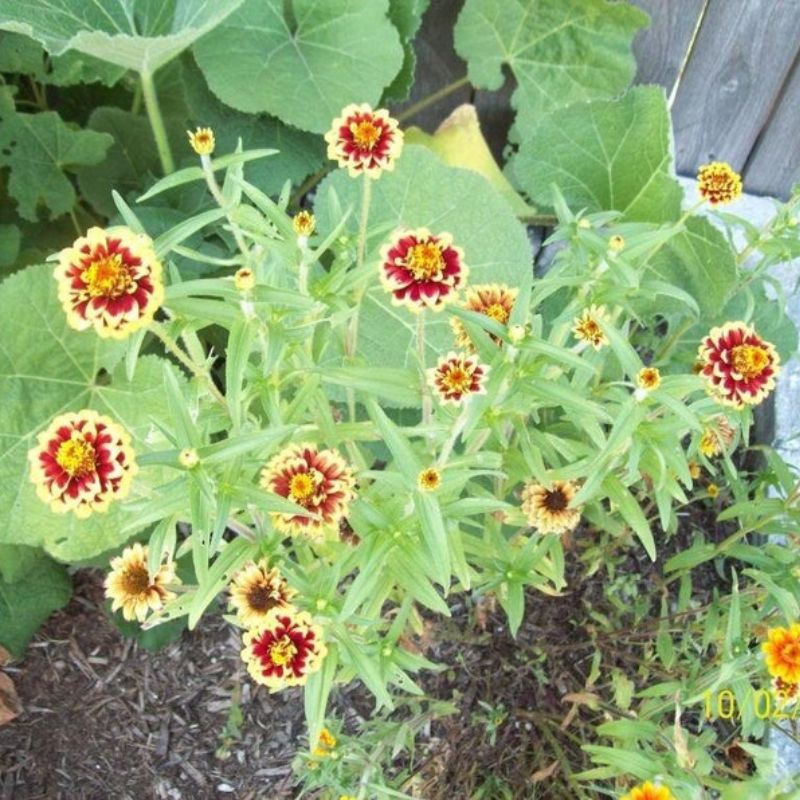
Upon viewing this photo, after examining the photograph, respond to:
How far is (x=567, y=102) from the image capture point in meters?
1.94

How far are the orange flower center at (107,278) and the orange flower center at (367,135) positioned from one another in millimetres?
333

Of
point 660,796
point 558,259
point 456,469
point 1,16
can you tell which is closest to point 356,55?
point 1,16

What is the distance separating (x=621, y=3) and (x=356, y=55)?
0.53m

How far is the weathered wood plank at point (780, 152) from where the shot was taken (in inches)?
80.2

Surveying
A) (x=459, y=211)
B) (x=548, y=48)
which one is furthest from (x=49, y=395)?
(x=548, y=48)

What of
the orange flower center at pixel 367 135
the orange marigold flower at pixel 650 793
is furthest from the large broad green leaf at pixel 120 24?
the orange marigold flower at pixel 650 793

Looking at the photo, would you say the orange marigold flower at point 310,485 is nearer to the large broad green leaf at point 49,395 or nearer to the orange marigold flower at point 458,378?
the orange marigold flower at point 458,378

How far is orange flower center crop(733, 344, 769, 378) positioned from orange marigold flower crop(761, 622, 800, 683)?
362 millimetres

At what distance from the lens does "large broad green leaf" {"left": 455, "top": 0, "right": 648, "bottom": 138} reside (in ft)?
6.09

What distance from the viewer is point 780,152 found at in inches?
84.9

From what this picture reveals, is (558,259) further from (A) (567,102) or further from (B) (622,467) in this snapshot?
(A) (567,102)

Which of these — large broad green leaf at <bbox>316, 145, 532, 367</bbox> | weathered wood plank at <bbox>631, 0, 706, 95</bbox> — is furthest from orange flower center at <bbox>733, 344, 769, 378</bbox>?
weathered wood plank at <bbox>631, 0, 706, 95</bbox>

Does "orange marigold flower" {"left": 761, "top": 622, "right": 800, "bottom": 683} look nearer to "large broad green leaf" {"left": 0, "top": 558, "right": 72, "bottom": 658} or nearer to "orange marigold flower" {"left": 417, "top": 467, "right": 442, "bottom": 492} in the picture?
"orange marigold flower" {"left": 417, "top": 467, "right": 442, "bottom": 492}
